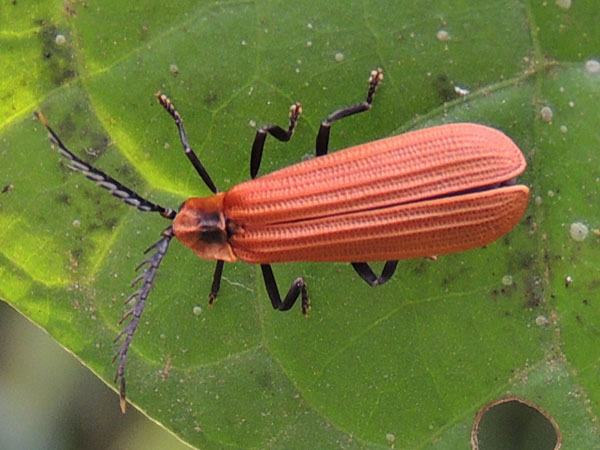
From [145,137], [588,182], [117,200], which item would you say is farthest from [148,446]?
[588,182]

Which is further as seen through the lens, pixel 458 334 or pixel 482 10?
pixel 458 334

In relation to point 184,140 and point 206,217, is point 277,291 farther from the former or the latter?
point 184,140

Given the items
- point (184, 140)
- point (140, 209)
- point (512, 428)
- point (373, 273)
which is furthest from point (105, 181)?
point (512, 428)

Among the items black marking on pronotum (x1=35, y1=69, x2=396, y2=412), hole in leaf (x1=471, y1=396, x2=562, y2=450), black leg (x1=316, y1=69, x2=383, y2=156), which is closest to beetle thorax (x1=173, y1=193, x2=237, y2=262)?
black marking on pronotum (x1=35, y1=69, x2=396, y2=412)

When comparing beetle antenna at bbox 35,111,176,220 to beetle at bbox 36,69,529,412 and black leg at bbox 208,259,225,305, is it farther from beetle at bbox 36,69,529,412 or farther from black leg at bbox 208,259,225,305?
black leg at bbox 208,259,225,305

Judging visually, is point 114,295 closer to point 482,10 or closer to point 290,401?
point 290,401

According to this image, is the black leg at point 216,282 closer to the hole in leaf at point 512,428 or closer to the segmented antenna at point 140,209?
the segmented antenna at point 140,209
